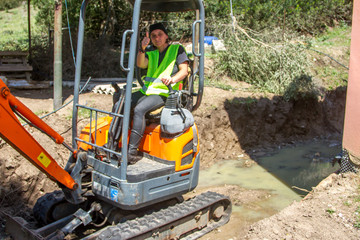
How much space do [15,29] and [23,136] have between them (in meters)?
17.8

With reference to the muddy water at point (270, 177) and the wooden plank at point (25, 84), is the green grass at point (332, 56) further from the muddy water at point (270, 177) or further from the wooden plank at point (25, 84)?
the wooden plank at point (25, 84)

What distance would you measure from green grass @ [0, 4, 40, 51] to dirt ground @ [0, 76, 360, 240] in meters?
5.98

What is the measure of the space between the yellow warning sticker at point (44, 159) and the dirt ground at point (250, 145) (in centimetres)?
165

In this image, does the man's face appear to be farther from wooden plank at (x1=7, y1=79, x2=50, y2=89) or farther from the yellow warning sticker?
wooden plank at (x1=7, y1=79, x2=50, y2=89)

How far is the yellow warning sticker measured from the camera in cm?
391

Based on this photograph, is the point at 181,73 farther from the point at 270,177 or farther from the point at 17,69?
the point at 17,69

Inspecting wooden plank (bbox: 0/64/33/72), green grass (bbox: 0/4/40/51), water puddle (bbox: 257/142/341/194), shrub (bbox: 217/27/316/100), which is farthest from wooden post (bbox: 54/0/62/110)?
green grass (bbox: 0/4/40/51)

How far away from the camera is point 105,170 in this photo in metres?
4.37

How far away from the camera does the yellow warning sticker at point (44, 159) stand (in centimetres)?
391

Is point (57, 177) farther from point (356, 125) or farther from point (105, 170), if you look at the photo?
point (356, 125)

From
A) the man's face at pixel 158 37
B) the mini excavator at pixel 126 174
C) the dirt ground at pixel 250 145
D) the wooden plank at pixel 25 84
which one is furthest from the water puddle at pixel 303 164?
the wooden plank at pixel 25 84

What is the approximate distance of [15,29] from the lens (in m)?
19.6

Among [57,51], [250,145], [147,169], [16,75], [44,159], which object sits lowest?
[250,145]

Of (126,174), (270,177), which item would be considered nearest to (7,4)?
(270,177)
